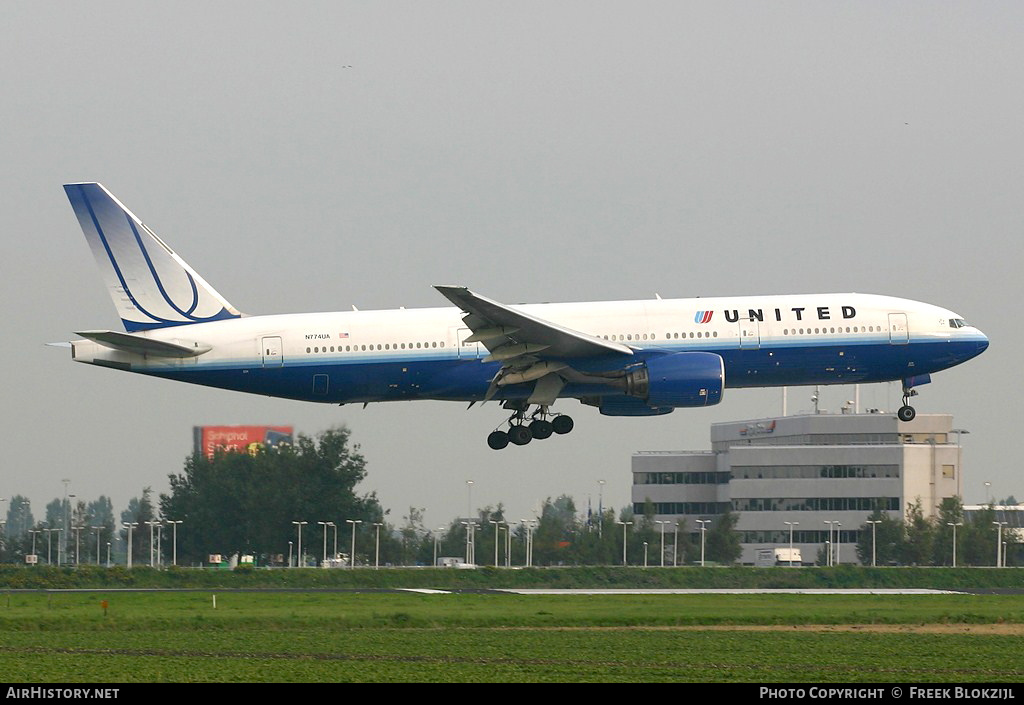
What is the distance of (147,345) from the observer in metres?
52.8

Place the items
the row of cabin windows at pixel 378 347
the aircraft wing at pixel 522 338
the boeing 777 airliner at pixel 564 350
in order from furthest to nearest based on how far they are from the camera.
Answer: the row of cabin windows at pixel 378 347, the boeing 777 airliner at pixel 564 350, the aircraft wing at pixel 522 338

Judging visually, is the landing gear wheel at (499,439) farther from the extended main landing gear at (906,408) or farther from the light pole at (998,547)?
the light pole at (998,547)

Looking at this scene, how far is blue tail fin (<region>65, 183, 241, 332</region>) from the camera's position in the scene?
55781 mm

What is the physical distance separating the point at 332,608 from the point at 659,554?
6815 cm

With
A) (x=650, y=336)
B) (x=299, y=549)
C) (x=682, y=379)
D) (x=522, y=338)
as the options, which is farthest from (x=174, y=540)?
(x=682, y=379)

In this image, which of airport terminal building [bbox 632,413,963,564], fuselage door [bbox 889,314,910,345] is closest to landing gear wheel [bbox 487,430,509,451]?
fuselage door [bbox 889,314,910,345]

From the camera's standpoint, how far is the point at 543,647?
41.3 meters

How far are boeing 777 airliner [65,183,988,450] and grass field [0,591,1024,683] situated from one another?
796 centimetres

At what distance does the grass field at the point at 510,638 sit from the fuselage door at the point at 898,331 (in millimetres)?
9572

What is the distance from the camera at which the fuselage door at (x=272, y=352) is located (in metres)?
53.6

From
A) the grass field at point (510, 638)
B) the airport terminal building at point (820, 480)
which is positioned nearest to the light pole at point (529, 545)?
the airport terminal building at point (820, 480)

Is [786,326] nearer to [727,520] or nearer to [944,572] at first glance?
[944,572]

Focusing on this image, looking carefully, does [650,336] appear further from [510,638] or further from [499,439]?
[510,638]
